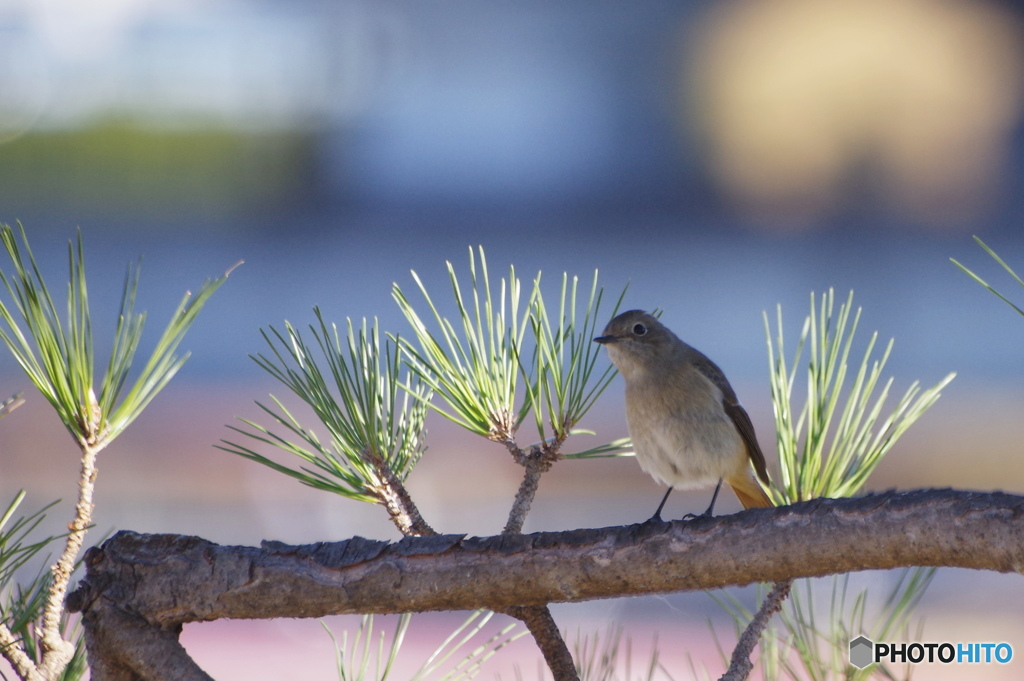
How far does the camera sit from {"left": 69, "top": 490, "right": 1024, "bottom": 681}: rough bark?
0.61 m

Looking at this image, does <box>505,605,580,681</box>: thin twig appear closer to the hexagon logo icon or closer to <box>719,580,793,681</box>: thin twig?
<box>719,580,793,681</box>: thin twig

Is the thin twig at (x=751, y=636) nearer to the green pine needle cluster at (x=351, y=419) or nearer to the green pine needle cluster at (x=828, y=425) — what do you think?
the green pine needle cluster at (x=828, y=425)

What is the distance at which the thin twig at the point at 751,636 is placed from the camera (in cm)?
67

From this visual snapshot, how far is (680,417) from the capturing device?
1.21 metres

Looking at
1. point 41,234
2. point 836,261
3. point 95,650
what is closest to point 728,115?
point 836,261

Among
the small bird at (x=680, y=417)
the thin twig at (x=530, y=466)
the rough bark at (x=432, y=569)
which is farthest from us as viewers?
the small bird at (x=680, y=417)

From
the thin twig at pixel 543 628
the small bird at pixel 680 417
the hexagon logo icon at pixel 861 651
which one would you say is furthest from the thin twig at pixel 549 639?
the small bird at pixel 680 417

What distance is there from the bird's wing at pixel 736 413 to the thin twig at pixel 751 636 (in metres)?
0.43

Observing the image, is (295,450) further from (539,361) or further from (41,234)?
(41,234)

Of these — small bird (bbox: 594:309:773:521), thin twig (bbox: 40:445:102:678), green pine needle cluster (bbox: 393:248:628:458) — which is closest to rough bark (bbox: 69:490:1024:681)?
thin twig (bbox: 40:445:102:678)

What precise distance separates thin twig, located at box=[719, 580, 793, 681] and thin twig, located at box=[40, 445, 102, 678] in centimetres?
46

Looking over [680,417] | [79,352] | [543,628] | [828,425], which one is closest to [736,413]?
[680,417]

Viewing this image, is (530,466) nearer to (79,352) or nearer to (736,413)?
(79,352)

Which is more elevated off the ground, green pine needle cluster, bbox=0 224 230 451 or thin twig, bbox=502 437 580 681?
green pine needle cluster, bbox=0 224 230 451
